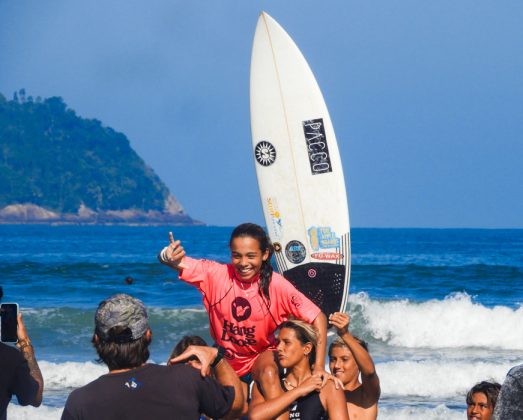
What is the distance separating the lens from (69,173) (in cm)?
14200

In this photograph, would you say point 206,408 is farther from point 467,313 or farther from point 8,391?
point 467,313

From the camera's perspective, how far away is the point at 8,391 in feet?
9.97

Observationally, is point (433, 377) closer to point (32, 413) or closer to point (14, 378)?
point (32, 413)

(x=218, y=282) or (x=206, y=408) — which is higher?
(x=218, y=282)

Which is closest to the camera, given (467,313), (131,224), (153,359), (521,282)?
(153,359)

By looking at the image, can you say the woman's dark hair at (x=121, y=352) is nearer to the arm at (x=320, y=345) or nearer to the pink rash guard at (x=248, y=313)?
the arm at (x=320, y=345)

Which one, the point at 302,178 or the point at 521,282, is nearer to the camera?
the point at 302,178

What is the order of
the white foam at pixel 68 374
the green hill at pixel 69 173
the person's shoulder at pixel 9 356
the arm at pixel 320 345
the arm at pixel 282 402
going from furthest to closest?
1. the green hill at pixel 69 173
2. the white foam at pixel 68 374
3. the arm at pixel 320 345
4. the arm at pixel 282 402
5. the person's shoulder at pixel 9 356

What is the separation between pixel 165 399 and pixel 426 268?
25667mm

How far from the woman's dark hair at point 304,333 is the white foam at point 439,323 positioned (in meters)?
10.3

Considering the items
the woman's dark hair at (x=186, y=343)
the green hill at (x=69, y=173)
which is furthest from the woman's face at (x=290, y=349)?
the green hill at (x=69, y=173)

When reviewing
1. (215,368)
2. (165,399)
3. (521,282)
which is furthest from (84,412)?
(521,282)

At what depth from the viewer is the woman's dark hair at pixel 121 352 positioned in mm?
2648

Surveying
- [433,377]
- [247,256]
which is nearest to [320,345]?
[247,256]
